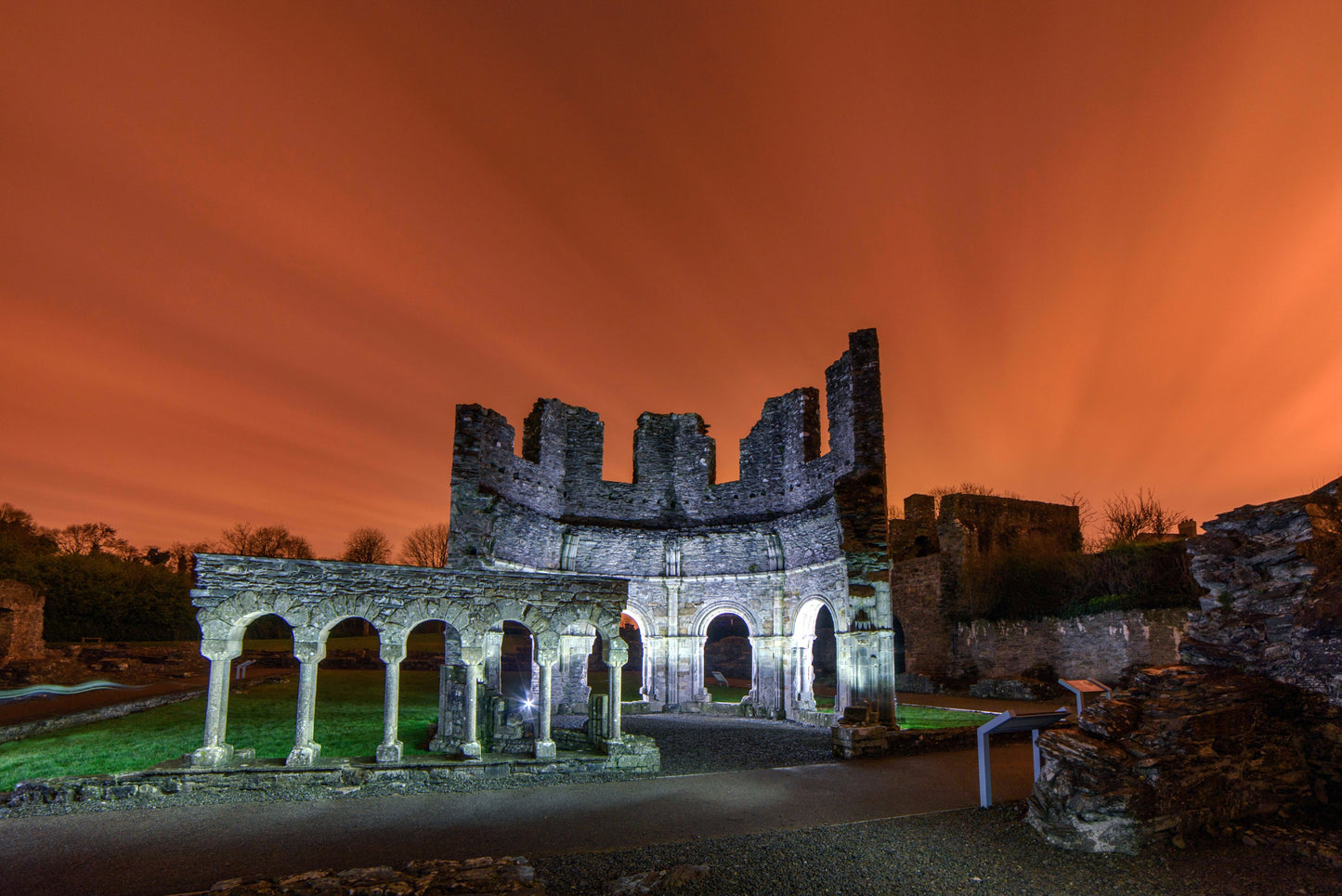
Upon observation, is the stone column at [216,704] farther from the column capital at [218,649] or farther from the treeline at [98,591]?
the treeline at [98,591]

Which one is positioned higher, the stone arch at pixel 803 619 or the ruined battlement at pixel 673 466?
the ruined battlement at pixel 673 466

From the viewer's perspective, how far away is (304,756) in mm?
9680

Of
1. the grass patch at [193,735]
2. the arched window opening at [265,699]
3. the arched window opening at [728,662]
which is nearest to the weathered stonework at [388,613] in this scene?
the arched window opening at [265,699]

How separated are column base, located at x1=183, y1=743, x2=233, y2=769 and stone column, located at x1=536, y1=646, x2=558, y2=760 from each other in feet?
13.9

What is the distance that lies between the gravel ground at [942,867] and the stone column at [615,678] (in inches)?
167

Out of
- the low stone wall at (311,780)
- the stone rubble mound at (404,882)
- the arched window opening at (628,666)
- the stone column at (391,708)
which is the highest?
the stone column at (391,708)

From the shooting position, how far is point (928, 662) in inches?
1005

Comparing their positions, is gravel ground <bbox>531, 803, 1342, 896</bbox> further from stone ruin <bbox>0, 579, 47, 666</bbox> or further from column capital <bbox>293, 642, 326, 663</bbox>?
stone ruin <bbox>0, 579, 47, 666</bbox>

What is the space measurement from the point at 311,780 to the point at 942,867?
7.90 meters

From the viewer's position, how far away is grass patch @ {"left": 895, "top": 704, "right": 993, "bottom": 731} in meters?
15.3

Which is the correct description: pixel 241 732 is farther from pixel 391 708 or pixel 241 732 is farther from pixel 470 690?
pixel 470 690

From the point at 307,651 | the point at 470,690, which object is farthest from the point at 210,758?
the point at 470,690

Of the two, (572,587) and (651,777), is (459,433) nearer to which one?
(572,587)

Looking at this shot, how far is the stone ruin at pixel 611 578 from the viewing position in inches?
410
